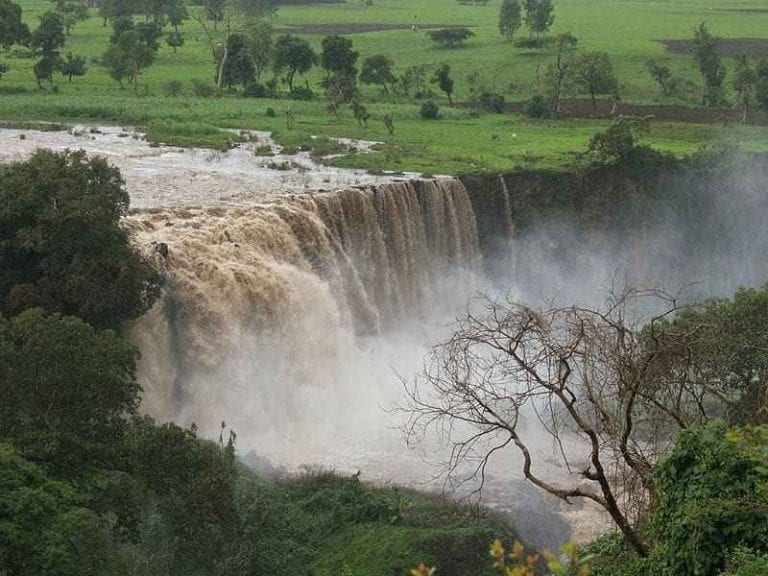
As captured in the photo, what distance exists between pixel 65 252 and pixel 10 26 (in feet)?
103

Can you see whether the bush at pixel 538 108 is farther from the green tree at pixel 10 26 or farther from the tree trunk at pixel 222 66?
the green tree at pixel 10 26

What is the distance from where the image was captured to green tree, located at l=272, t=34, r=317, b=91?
48.5 m

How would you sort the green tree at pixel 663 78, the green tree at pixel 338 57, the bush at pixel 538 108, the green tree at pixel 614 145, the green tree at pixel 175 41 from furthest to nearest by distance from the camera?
the green tree at pixel 175 41
the green tree at pixel 663 78
the green tree at pixel 338 57
the bush at pixel 538 108
the green tree at pixel 614 145

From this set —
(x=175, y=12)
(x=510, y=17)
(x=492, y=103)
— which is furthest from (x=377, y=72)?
(x=175, y=12)

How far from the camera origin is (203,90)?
1825 inches

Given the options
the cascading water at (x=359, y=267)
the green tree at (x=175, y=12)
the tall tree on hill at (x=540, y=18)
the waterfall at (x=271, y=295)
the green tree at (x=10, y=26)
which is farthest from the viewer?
the green tree at (x=175, y=12)

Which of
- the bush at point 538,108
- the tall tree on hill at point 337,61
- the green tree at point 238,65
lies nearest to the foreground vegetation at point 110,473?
the bush at point 538,108

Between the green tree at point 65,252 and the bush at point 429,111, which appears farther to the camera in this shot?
the bush at point 429,111

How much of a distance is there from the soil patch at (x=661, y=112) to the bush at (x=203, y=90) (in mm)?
11852

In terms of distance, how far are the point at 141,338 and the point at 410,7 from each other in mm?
68871

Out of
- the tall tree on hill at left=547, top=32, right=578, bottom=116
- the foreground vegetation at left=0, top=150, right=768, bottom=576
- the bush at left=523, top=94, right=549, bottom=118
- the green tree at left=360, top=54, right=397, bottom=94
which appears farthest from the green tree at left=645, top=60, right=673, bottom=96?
the foreground vegetation at left=0, top=150, right=768, bottom=576

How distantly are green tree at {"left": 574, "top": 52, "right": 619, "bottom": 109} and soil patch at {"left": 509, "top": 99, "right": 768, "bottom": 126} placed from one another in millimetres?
549

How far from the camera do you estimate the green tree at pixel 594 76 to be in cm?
4938

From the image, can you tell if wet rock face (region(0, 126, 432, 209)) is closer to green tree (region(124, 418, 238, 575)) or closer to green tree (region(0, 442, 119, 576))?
green tree (region(124, 418, 238, 575))
